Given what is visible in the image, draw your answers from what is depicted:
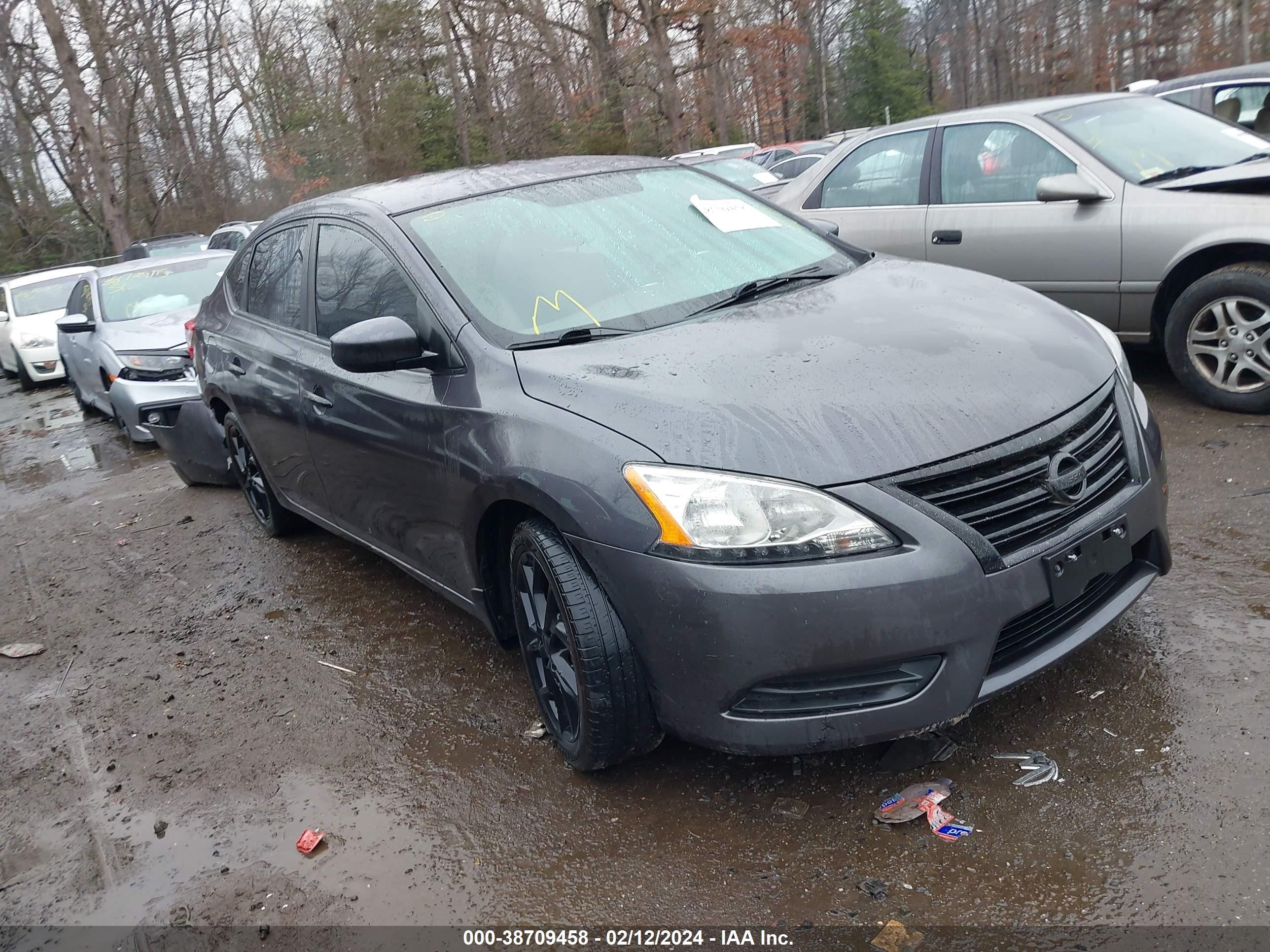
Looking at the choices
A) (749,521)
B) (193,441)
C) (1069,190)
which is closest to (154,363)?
(193,441)

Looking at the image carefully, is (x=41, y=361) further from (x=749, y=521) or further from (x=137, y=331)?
(x=749, y=521)

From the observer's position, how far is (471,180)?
13.3 ft

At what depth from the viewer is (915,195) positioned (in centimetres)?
634

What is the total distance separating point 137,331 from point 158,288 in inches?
33.8

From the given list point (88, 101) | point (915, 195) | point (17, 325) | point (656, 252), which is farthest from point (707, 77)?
point (656, 252)

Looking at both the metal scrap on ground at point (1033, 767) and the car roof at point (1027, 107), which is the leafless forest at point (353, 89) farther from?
the metal scrap on ground at point (1033, 767)

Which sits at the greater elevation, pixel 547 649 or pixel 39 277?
pixel 39 277

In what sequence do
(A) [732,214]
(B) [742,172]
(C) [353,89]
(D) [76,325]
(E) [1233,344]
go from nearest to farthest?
1. (A) [732,214]
2. (E) [1233,344]
3. (D) [76,325]
4. (B) [742,172]
5. (C) [353,89]

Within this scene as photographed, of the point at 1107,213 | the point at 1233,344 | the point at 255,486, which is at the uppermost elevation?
the point at 1107,213

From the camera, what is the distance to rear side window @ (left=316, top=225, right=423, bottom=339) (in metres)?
3.58

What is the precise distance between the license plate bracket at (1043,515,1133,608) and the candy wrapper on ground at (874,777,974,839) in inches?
22.9

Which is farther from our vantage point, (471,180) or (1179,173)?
(1179,173)

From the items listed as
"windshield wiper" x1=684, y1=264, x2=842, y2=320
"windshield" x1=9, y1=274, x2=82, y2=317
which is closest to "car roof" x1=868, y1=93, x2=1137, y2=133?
"windshield wiper" x1=684, y1=264, x2=842, y2=320

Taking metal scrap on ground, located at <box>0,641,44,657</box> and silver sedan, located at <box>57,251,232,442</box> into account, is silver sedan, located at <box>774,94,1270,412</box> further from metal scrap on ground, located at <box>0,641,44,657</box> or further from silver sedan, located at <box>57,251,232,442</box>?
silver sedan, located at <box>57,251,232,442</box>
